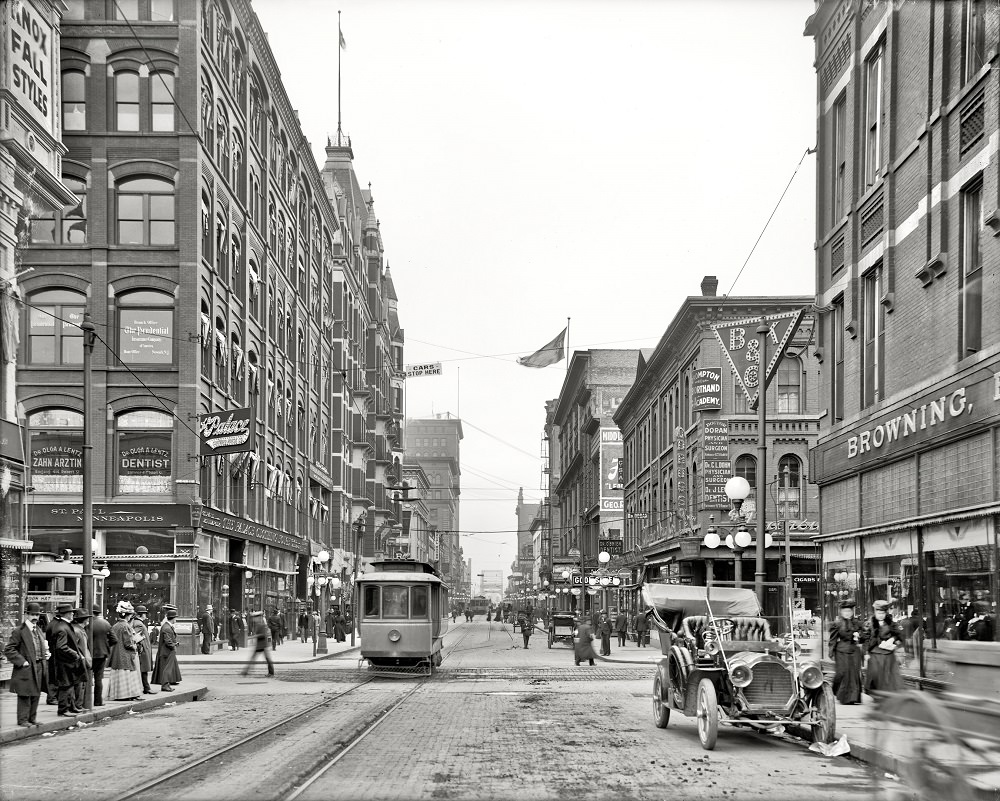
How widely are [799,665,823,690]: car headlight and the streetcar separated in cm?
1512

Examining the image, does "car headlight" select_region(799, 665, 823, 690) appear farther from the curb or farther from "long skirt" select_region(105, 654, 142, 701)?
"long skirt" select_region(105, 654, 142, 701)

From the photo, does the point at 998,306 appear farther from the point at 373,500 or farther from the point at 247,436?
the point at 373,500

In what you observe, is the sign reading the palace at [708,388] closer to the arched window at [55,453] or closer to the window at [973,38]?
the arched window at [55,453]

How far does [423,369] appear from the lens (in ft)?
253

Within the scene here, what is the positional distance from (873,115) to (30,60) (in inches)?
666

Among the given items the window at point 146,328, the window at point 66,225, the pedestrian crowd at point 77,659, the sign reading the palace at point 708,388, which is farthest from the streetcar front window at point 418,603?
the window at point 66,225

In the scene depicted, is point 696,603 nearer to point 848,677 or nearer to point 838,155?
point 848,677

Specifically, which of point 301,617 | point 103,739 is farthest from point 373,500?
point 103,739

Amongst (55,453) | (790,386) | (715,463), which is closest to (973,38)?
(790,386)

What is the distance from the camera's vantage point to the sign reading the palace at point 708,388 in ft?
137

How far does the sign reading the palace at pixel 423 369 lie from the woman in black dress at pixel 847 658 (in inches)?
2336

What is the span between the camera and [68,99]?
38156 millimetres

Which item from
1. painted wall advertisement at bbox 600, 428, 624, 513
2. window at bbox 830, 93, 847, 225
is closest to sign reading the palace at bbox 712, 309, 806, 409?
window at bbox 830, 93, 847, 225

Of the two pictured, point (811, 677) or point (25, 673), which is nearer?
point (811, 677)
